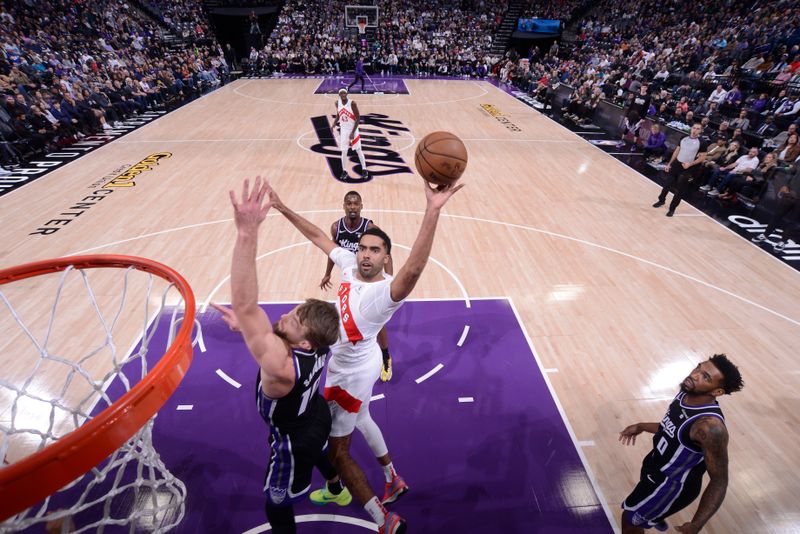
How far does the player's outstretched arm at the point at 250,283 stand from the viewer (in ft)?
5.80

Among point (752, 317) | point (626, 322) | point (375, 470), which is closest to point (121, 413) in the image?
point (375, 470)

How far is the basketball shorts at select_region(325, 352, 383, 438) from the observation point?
9.18 ft

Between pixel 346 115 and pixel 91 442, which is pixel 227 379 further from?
pixel 346 115

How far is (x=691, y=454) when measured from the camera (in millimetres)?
→ 2459

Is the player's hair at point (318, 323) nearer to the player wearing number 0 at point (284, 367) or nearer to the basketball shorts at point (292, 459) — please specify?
the player wearing number 0 at point (284, 367)

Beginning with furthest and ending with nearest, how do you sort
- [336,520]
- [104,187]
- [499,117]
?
[499,117] → [104,187] → [336,520]

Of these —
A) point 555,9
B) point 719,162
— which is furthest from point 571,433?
point 555,9

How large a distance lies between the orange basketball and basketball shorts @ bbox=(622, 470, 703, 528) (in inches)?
91.0

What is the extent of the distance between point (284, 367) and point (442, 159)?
75.2 inches

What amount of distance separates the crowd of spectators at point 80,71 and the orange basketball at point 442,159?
1029cm

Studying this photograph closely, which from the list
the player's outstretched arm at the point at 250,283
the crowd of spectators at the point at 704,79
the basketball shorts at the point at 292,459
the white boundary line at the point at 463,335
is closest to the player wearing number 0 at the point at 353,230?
the white boundary line at the point at 463,335

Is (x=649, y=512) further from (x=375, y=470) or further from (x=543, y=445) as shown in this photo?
(x=375, y=470)

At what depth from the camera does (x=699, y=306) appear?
18.1 ft

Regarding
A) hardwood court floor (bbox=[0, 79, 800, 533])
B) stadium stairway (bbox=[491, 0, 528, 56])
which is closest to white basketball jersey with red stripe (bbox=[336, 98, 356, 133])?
hardwood court floor (bbox=[0, 79, 800, 533])
